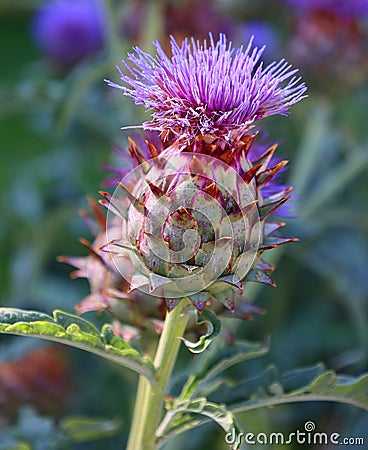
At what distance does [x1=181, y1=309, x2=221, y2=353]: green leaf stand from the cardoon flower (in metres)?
0.02

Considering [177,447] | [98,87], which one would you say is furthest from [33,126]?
[177,447]

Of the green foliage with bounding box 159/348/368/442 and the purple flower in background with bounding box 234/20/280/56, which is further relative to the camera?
the purple flower in background with bounding box 234/20/280/56

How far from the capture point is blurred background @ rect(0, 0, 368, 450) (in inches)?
60.6

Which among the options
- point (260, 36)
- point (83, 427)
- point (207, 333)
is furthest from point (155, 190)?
point (260, 36)

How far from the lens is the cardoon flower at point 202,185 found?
30.2 inches

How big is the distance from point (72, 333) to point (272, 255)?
2.51 feet

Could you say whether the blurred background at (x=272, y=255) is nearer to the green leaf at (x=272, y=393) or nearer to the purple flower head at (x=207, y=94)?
the green leaf at (x=272, y=393)

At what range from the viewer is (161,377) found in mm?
811

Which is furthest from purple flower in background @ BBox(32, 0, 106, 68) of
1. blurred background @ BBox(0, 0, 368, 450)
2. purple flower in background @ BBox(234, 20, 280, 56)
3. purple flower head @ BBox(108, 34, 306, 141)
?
purple flower head @ BBox(108, 34, 306, 141)

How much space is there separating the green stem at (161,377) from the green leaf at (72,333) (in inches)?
1.0

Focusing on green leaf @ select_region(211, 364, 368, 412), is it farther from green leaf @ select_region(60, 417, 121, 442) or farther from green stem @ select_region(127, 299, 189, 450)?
green leaf @ select_region(60, 417, 121, 442)

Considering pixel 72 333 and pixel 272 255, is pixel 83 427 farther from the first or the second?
pixel 272 255

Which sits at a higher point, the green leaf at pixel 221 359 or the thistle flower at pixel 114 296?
the thistle flower at pixel 114 296

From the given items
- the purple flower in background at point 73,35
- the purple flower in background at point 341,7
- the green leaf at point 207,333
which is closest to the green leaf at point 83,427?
the green leaf at point 207,333
